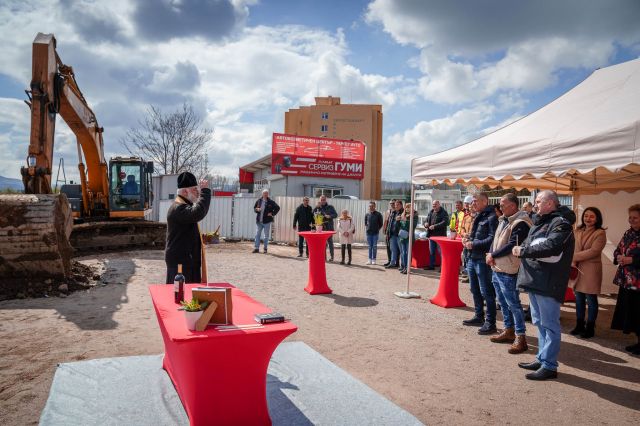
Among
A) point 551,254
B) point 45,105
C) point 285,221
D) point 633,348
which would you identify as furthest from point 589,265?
point 285,221

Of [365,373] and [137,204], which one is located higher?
[137,204]

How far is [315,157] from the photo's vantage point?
2289cm

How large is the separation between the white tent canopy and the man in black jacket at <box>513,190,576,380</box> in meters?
0.87

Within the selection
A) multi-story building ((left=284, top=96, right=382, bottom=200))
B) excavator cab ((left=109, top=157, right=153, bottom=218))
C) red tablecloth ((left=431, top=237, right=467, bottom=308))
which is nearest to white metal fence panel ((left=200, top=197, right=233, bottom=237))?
excavator cab ((left=109, top=157, right=153, bottom=218))

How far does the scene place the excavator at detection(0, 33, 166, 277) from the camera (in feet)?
23.0

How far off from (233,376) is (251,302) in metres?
0.74

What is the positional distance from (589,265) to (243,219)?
1374cm

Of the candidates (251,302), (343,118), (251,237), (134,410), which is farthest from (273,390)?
(343,118)

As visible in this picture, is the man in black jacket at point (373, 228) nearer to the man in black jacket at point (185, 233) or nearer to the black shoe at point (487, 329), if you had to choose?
the black shoe at point (487, 329)

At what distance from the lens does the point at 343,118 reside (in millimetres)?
35719

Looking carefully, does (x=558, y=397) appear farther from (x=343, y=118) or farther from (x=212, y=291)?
(x=343, y=118)

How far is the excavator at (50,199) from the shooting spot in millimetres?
7012

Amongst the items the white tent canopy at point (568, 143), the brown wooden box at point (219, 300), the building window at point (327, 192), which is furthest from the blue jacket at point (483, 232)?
the building window at point (327, 192)

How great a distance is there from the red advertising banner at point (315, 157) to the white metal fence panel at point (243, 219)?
5573 mm
